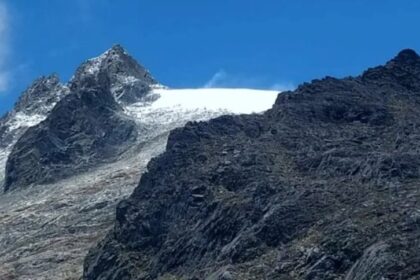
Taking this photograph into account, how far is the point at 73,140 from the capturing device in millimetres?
147125

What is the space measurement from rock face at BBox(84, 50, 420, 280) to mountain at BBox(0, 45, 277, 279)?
34.9ft

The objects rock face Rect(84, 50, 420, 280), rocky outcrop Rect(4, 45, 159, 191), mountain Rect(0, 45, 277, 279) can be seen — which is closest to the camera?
rock face Rect(84, 50, 420, 280)

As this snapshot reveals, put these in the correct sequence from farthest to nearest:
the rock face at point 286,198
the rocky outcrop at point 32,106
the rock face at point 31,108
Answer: the rocky outcrop at point 32,106, the rock face at point 31,108, the rock face at point 286,198

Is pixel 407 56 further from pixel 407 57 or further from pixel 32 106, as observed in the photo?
pixel 32 106

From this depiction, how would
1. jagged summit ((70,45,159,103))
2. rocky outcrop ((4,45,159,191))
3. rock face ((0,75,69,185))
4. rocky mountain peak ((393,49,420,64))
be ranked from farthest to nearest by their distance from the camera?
rock face ((0,75,69,185)), jagged summit ((70,45,159,103)), rocky outcrop ((4,45,159,191)), rocky mountain peak ((393,49,420,64))

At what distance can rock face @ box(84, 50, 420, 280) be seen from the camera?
6456cm

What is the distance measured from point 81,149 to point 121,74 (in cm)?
3812

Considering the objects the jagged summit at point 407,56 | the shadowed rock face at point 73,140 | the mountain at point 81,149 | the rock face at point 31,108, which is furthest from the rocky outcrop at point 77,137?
the jagged summit at point 407,56

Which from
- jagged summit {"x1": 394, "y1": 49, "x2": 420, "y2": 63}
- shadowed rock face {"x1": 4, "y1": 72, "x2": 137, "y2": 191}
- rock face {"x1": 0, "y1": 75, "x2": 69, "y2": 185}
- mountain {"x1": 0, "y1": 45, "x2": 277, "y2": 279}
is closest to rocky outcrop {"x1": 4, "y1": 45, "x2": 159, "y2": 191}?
shadowed rock face {"x1": 4, "y1": 72, "x2": 137, "y2": 191}

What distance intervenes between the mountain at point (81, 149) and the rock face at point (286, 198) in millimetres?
10631

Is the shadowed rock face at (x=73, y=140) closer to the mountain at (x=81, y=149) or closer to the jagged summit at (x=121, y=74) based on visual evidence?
the mountain at (x=81, y=149)

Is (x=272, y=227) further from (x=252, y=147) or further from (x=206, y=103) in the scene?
(x=206, y=103)

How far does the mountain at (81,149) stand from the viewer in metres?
104

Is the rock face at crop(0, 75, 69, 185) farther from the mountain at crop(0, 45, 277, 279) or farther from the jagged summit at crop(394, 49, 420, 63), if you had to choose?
the jagged summit at crop(394, 49, 420, 63)
